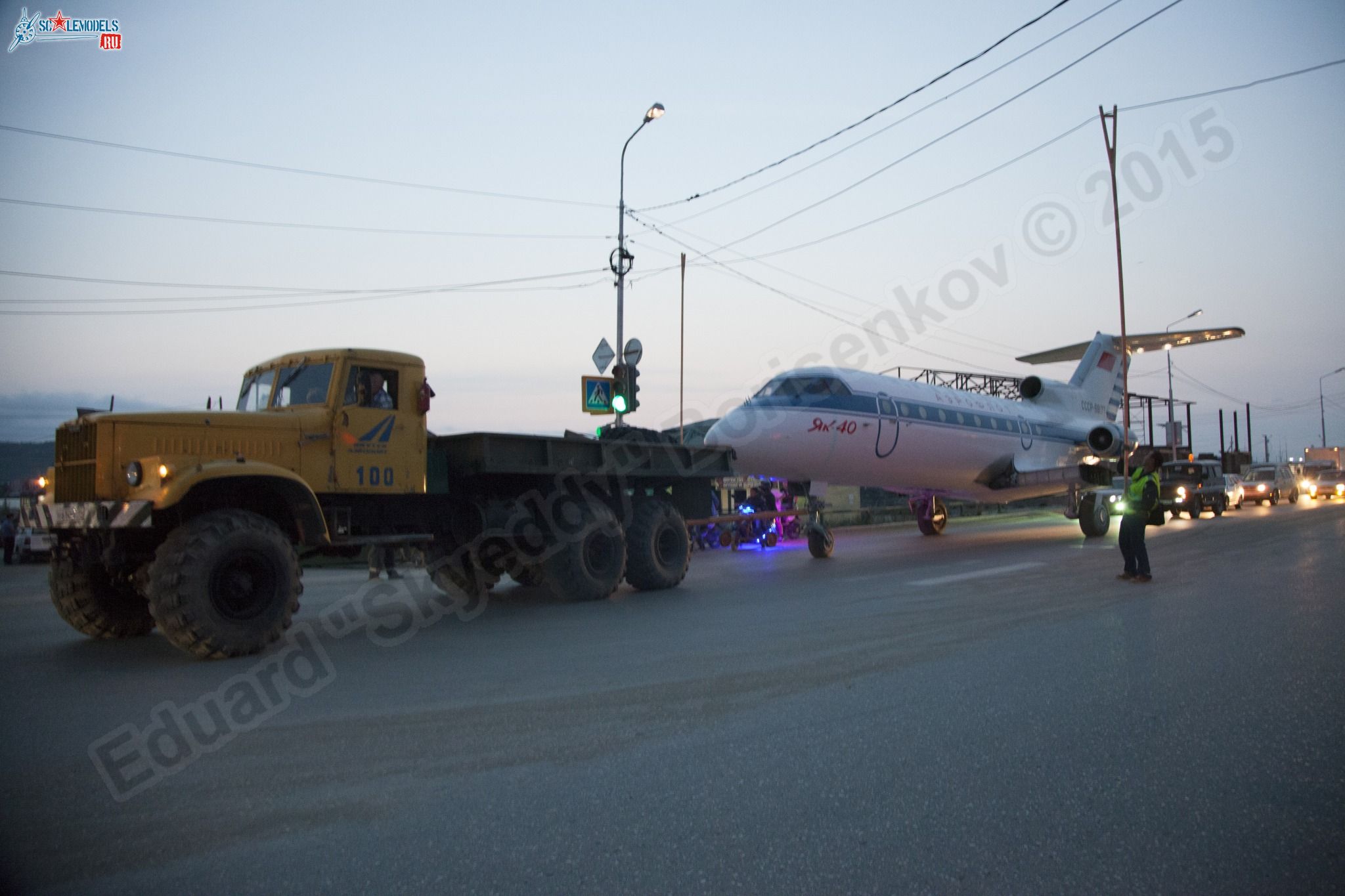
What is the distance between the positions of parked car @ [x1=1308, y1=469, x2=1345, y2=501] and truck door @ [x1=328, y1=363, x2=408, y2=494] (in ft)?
175

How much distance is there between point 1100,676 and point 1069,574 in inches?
262

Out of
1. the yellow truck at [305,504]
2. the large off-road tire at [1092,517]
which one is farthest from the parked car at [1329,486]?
the yellow truck at [305,504]

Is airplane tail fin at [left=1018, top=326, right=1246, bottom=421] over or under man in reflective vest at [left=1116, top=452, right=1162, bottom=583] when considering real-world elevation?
over

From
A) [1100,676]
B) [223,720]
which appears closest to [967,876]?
[1100,676]

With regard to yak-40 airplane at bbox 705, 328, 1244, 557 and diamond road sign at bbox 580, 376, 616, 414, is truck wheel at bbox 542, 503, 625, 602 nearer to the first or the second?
yak-40 airplane at bbox 705, 328, 1244, 557

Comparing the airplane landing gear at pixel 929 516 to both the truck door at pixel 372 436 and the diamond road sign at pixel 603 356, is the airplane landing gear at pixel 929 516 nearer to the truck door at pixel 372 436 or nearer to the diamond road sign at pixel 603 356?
the diamond road sign at pixel 603 356

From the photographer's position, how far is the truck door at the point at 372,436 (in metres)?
7.92

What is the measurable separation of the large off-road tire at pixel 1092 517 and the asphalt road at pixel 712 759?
37.2 feet

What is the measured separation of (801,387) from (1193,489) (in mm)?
21163

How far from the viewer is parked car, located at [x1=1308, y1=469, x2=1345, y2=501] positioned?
46.4 m

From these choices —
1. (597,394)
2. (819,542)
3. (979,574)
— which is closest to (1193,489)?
(819,542)

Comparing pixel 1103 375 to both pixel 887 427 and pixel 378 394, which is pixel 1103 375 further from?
pixel 378 394

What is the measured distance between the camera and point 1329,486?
46.6 m

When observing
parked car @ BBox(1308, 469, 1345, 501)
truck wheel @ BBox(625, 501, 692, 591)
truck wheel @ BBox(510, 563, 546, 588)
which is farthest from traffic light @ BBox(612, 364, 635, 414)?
parked car @ BBox(1308, 469, 1345, 501)
